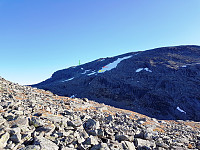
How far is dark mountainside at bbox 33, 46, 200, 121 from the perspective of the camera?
48.4 metres

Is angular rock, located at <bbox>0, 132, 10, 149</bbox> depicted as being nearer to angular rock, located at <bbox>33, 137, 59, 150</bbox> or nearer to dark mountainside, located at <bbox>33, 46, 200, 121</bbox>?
angular rock, located at <bbox>33, 137, 59, 150</bbox>

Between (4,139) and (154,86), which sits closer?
(4,139)

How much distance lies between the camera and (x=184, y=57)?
73688 mm

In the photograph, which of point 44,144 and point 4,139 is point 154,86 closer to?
point 44,144

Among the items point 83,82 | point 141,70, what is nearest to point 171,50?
point 141,70

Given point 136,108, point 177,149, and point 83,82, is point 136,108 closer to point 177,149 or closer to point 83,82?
point 83,82

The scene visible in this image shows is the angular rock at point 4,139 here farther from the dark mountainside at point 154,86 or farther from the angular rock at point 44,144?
the dark mountainside at point 154,86

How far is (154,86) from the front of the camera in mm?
58375

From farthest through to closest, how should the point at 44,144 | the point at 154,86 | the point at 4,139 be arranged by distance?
the point at 154,86, the point at 44,144, the point at 4,139

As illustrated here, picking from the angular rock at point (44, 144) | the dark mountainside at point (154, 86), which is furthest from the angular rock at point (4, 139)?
the dark mountainside at point (154, 86)

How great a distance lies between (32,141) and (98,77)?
67.9 m

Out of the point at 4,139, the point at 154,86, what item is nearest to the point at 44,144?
the point at 4,139

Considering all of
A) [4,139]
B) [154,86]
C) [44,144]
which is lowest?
[154,86]

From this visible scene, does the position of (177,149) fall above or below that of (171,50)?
below
